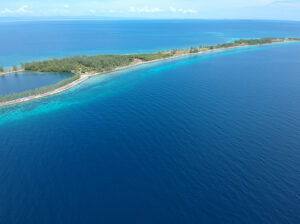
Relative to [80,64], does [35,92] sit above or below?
below

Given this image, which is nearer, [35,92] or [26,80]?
[35,92]

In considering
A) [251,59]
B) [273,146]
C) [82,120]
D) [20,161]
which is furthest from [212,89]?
[251,59]

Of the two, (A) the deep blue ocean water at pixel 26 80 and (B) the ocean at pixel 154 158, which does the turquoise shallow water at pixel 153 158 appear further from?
(A) the deep blue ocean water at pixel 26 80

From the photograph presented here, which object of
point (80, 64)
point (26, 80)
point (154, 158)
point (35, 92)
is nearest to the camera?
point (154, 158)

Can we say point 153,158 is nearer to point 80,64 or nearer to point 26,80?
point 26,80

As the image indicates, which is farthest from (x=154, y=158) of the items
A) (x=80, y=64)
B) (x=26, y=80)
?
(x=80, y=64)

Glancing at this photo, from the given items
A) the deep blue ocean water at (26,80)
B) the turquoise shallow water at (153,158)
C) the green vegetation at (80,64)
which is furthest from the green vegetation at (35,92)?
the green vegetation at (80,64)

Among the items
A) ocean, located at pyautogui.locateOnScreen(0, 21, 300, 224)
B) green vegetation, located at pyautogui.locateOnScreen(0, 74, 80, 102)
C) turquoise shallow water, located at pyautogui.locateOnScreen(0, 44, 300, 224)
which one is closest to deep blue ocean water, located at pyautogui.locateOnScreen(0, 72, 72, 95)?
green vegetation, located at pyautogui.locateOnScreen(0, 74, 80, 102)
